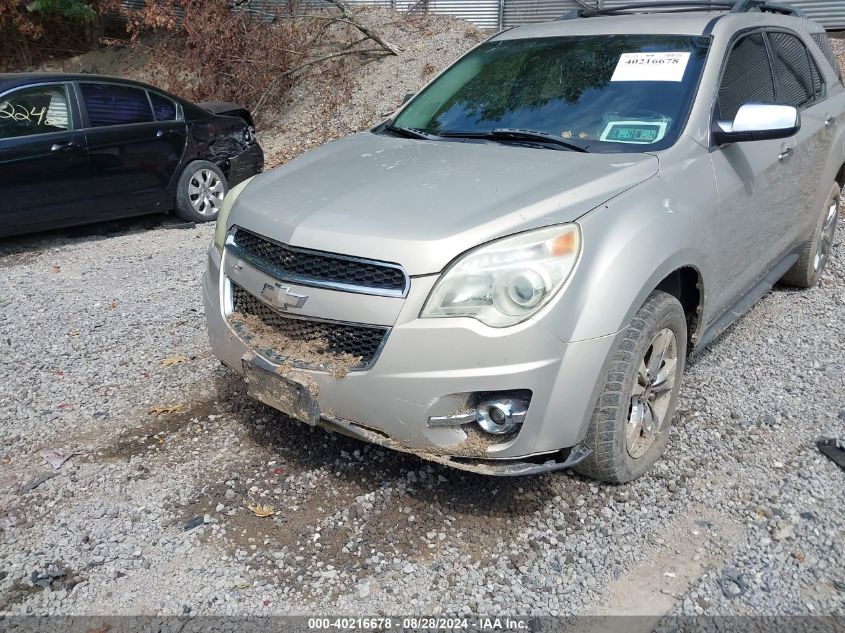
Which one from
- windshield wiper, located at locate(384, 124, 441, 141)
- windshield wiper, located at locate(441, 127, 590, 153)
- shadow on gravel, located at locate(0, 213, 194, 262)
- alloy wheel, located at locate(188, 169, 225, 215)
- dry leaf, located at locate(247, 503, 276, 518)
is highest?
windshield wiper, located at locate(441, 127, 590, 153)

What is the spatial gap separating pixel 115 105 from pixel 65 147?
31.9 inches

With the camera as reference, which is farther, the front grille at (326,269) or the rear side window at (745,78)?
the rear side window at (745,78)

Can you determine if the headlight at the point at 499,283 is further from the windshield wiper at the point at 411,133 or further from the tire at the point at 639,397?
the windshield wiper at the point at 411,133

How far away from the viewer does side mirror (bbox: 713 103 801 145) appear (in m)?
3.25

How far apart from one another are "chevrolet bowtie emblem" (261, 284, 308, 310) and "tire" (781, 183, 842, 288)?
12.2 ft

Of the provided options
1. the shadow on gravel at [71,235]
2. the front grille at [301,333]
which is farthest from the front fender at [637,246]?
the shadow on gravel at [71,235]

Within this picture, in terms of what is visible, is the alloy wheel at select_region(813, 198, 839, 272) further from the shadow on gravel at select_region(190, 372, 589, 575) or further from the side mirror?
the shadow on gravel at select_region(190, 372, 589, 575)

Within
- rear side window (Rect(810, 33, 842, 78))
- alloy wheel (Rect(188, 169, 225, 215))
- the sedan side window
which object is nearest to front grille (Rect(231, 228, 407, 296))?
rear side window (Rect(810, 33, 842, 78))

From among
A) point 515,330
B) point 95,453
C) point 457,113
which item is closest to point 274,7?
point 457,113

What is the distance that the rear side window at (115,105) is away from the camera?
694 centimetres

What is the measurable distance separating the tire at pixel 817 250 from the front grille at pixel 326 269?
355 centimetres

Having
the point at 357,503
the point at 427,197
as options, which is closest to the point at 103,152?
the point at 427,197

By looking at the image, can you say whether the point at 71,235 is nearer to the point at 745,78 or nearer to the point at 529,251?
the point at 529,251

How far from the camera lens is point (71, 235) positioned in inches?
292
